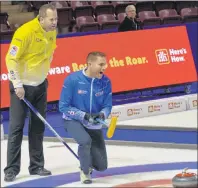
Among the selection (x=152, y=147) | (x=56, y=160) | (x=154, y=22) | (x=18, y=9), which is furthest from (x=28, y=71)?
(x=18, y=9)

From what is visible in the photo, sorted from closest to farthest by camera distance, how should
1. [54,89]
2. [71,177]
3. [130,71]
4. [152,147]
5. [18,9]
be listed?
1. [71,177]
2. [152,147]
3. [54,89]
4. [130,71]
5. [18,9]

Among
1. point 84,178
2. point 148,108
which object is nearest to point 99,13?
point 148,108

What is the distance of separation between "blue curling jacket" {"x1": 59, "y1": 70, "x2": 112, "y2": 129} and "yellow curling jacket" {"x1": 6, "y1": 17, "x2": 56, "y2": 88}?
328 mm

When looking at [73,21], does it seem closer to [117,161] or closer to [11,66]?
[117,161]

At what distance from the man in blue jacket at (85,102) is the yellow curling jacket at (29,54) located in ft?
1.05

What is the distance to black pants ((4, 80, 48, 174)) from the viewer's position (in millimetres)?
6170

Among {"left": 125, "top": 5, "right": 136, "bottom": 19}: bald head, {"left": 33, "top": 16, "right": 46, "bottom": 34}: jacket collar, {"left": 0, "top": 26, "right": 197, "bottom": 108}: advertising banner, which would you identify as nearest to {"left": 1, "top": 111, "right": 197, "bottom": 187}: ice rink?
{"left": 33, "top": 16, "right": 46, "bottom": 34}: jacket collar

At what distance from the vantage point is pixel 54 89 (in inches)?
380

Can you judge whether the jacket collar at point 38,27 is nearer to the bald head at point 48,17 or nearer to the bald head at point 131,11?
the bald head at point 48,17

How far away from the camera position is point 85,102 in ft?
19.6

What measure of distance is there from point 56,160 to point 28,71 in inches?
62.6

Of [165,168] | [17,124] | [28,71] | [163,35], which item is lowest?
[165,168]

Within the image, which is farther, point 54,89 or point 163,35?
point 163,35

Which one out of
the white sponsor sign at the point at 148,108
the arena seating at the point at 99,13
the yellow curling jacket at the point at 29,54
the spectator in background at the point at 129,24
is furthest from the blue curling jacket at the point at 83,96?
the arena seating at the point at 99,13
